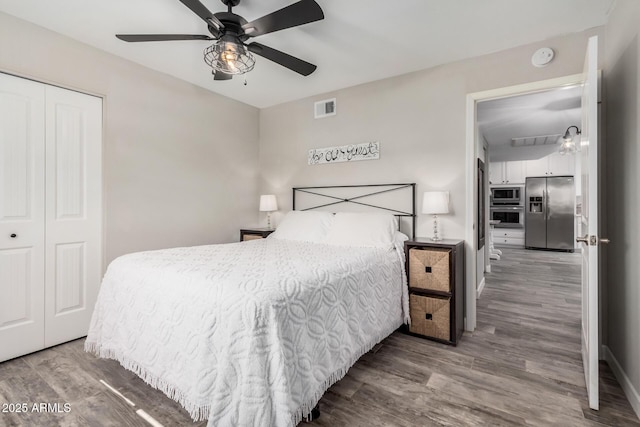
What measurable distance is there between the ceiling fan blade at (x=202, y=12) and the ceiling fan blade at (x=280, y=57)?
0.25 meters

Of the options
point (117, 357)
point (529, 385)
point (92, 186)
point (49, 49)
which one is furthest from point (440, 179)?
point (49, 49)

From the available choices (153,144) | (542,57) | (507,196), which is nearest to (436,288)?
(542,57)

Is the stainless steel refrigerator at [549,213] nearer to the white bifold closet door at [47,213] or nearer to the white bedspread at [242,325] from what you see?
the white bedspread at [242,325]

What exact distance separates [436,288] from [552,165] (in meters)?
6.66

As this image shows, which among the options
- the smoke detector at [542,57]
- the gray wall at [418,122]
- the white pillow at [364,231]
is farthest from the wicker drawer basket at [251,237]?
the smoke detector at [542,57]

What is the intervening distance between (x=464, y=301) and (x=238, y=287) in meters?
2.30

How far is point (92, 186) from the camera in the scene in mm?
2736

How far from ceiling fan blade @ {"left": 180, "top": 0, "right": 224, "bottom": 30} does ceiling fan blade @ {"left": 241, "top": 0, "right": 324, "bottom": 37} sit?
0.53 ft

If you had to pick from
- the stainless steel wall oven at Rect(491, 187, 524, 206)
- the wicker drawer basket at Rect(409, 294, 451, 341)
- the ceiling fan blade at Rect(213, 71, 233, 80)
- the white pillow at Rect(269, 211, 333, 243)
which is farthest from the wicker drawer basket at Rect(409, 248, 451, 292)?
the stainless steel wall oven at Rect(491, 187, 524, 206)

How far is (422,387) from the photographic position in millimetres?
1967

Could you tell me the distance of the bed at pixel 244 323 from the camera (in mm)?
1313

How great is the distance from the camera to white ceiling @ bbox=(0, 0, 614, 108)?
2.15 m

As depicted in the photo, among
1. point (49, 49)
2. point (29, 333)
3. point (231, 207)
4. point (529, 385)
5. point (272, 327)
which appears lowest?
point (529, 385)

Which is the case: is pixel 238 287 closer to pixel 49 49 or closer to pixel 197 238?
pixel 197 238
